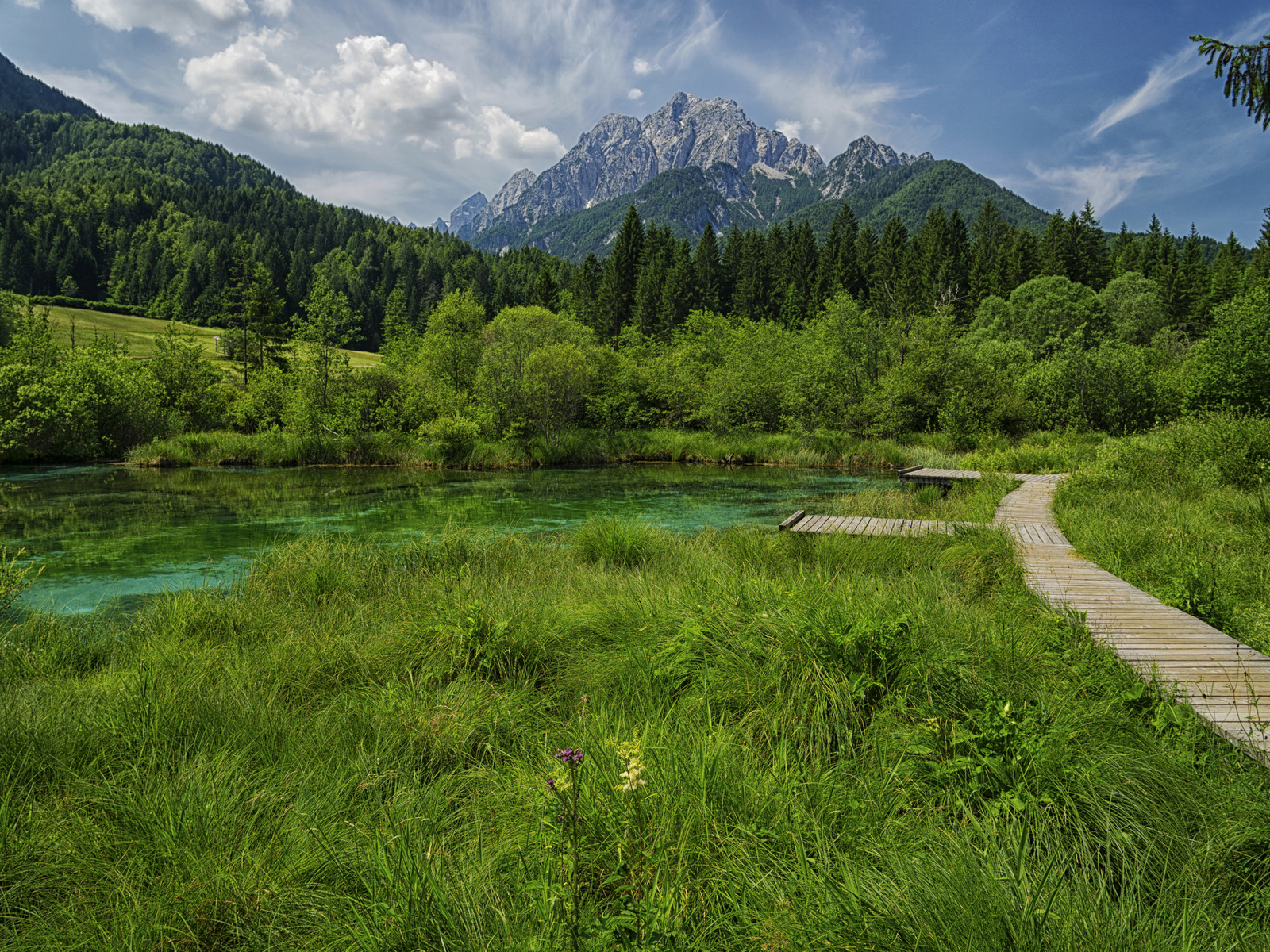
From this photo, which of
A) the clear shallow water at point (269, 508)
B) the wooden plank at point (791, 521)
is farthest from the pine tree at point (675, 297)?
the wooden plank at point (791, 521)

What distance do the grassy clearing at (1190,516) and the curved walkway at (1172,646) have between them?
0.36 meters

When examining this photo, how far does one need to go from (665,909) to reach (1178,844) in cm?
201

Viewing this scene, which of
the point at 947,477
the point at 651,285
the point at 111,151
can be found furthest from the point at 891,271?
the point at 111,151

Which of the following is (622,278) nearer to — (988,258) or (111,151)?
(988,258)

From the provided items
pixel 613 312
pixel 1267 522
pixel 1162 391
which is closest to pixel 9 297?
pixel 613 312

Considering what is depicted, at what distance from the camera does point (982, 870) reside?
1.76m

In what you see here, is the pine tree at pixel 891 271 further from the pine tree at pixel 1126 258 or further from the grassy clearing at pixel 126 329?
the grassy clearing at pixel 126 329

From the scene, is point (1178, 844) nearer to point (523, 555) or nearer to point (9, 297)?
point (523, 555)

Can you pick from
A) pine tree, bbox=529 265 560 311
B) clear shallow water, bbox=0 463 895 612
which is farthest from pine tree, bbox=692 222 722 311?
clear shallow water, bbox=0 463 895 612

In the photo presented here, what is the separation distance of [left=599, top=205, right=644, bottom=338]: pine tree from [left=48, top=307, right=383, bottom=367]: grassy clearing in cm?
2424

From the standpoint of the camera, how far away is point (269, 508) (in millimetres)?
15625

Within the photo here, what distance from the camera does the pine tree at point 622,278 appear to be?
2520 inches

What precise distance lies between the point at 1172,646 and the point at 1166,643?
0.19 feet

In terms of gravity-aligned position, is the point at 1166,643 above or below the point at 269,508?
above
